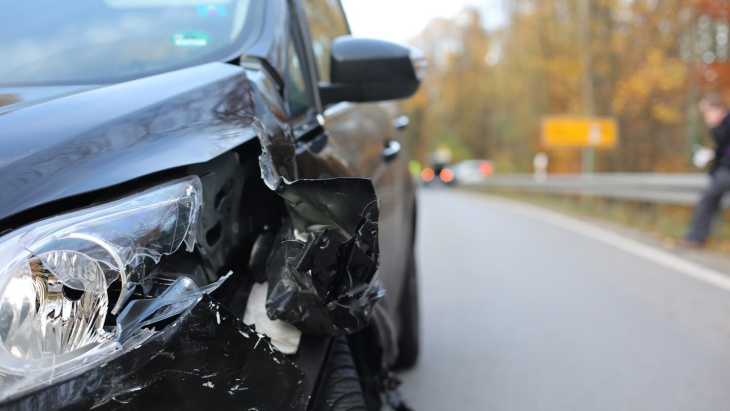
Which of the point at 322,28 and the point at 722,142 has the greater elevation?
the point at 322,28

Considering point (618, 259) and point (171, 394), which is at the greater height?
point (171, 394)

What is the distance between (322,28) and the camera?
10.2 feet

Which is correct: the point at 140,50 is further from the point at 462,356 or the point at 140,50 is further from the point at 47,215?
the point at 462,356

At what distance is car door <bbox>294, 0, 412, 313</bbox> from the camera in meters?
2.12

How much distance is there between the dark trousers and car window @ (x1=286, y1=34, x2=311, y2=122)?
778 centimetres

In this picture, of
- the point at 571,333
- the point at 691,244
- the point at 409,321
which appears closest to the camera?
the point at 409,321

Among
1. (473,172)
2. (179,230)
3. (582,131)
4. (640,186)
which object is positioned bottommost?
(473,172)

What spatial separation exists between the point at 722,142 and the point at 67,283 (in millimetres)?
8917

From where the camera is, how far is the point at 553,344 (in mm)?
4492

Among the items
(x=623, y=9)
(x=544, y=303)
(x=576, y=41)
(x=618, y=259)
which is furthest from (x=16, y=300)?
(x=576, y=41)

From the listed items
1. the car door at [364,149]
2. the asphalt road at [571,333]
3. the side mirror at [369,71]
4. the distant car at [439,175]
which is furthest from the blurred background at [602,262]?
the distant car at [439,175]

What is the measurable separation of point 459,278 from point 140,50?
17.1 ft

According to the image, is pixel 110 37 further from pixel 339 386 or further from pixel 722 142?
pixel 722 142

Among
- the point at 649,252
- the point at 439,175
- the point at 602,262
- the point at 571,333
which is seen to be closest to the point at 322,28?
the point at 571,333
